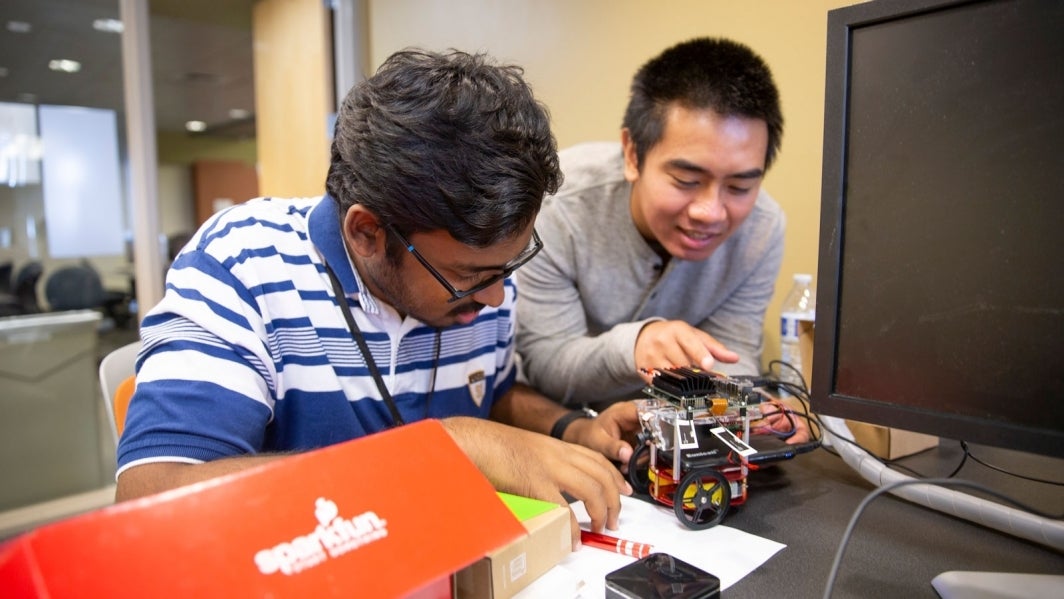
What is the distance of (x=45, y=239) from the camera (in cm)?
305

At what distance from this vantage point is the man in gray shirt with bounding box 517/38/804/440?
47.6 inches

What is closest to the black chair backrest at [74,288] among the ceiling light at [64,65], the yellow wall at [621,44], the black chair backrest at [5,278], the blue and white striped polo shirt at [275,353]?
the black chair backrest at [5,278]

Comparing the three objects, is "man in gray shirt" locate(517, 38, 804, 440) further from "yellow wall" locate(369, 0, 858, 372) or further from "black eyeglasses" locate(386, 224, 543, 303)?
"black eyeglasses" locate(386, 224, 543, 303)

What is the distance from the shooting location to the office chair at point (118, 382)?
0.98 m

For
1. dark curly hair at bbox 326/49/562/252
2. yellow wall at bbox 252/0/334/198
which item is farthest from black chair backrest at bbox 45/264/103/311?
dark curly hair at bbox 326/49/562/252

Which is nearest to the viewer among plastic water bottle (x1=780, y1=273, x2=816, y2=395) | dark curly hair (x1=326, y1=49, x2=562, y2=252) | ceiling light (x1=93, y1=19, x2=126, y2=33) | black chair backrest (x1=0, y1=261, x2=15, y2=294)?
dark curly hair (x1=326, y1=49, x2=562, y2=252)

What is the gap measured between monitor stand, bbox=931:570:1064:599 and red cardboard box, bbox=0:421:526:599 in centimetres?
42

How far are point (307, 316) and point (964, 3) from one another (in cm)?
81

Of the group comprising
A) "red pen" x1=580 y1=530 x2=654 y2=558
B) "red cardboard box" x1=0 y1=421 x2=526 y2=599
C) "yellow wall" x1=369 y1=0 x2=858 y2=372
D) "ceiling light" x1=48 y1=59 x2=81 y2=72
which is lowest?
"red pen" x1=580 y1=530 x2=654 y2=558

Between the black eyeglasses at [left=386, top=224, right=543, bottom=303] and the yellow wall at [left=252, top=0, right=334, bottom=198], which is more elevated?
the yellow wall at [left=252, top=0, right=334, bottom=198]

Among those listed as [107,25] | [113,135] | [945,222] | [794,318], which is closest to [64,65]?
[107,25]

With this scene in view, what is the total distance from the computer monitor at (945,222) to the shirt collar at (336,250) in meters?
0.60

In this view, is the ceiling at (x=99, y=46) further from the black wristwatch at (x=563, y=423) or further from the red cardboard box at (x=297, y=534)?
the red cardboard box at (x=297, y=534)

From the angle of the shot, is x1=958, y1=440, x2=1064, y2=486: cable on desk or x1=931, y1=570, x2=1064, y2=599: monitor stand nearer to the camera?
x1=931, y1=570, x2=1064, y2=599: monitor stand
